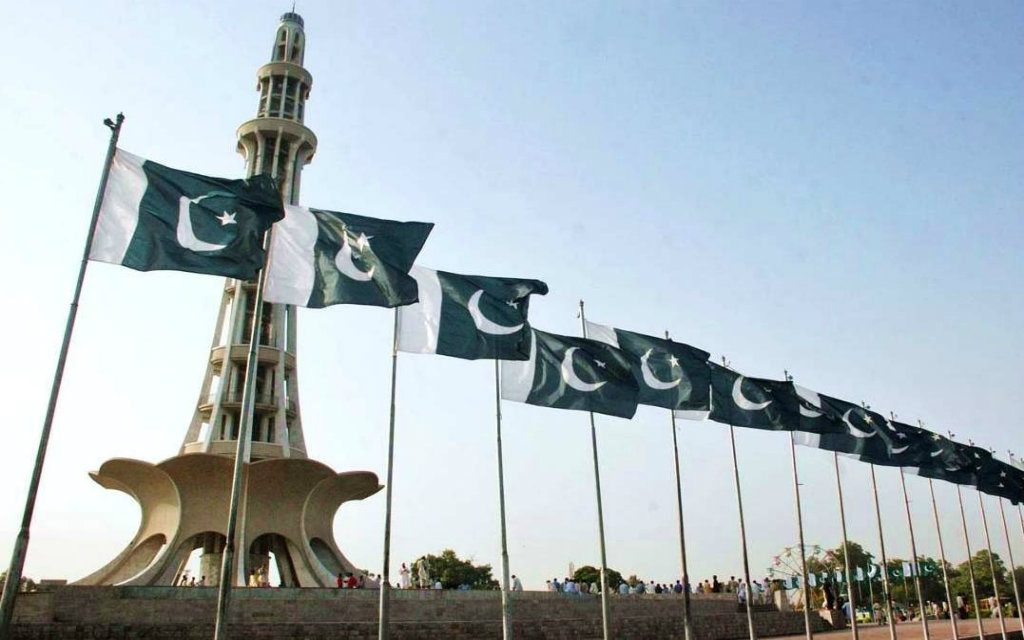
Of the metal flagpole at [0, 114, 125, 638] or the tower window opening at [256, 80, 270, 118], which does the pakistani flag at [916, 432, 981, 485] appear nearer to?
the metal flagpole at [0, 114, 125, 638]

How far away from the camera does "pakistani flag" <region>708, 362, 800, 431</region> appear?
21.0 metres

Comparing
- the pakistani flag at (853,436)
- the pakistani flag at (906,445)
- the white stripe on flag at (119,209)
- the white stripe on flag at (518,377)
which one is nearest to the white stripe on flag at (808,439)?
the pakistani flag at (853,436)

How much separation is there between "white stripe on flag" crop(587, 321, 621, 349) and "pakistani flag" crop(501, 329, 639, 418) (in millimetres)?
922

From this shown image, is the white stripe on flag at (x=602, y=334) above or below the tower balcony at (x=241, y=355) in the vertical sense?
below

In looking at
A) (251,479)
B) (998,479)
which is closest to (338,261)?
(251,479)

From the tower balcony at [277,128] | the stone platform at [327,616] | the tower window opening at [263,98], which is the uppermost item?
the tower window opening at [263,98]

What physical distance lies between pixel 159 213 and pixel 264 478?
1054 inches

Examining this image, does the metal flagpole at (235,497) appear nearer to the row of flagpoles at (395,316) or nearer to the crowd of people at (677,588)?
the row of flagpoles at (395,316)

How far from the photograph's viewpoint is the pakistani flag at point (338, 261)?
13734 millimetres

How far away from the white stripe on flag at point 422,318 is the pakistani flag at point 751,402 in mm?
8004

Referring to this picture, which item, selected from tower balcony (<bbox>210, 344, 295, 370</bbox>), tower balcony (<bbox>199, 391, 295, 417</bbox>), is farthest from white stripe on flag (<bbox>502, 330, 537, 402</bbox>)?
tower balcony (<bbox>210, 344, 295, 370</bbox>)

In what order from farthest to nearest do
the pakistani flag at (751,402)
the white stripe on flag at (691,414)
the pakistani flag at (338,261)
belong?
1. the pakistani flag at (751,402)
2. the white stripe on flag at (691,414)
3. the pakistani flag at (338,261)

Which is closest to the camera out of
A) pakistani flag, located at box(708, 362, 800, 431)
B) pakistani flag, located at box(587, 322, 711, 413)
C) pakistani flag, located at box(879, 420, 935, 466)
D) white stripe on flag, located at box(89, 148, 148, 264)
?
white stripe on flag, located at box(89, 148, 148, 264)

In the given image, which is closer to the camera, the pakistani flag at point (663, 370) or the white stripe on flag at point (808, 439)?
the pakistani flag at point (663, 370)
